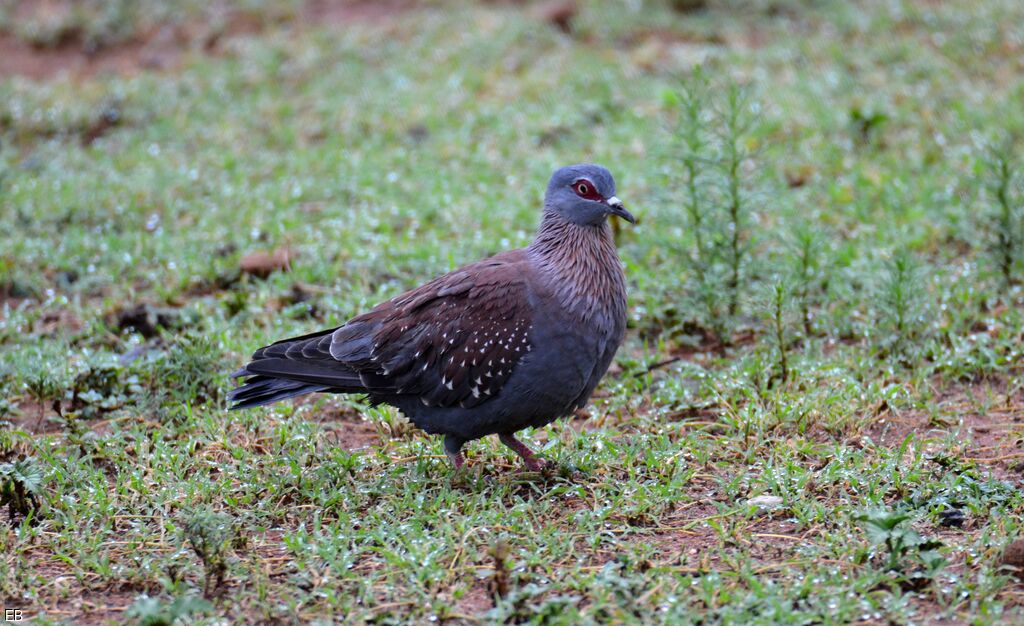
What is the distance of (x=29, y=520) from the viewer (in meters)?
4.46

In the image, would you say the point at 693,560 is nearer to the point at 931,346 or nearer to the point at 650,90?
the point at 931,346

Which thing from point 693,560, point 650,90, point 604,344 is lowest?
point 693,560

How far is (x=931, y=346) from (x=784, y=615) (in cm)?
262

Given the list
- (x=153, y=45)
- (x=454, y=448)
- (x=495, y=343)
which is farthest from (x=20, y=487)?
(x=153, y=45)

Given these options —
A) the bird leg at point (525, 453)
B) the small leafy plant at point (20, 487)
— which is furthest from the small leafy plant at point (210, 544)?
the bird leg at point (525, 453)

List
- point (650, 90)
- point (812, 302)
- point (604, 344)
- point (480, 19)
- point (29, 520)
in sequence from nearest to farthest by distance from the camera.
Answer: point (29, 520) → point (604, 344) → point (812, 302) → point (650, 90) → point (480, 19)

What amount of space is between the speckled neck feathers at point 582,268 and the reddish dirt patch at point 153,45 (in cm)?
715

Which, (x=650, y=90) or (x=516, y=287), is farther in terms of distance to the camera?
(x=650, y=90)

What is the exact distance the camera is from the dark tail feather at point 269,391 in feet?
16.0

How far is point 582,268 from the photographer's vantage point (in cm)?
487

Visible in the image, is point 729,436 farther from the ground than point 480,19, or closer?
closer

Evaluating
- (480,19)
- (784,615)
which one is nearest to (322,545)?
(784,615)

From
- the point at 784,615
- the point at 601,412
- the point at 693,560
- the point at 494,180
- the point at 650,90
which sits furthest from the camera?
the point at 650,90

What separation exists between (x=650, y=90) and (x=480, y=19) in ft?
7.69
